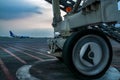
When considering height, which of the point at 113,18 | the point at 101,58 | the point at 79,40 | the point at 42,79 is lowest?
the point at 42,79

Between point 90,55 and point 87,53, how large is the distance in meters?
0.08

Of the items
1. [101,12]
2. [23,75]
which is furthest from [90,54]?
[23,75]

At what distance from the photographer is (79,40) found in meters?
6.94

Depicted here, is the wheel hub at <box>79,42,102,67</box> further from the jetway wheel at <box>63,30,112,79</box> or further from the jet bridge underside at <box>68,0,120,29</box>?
the jet bridge underside at <box>68,0,120,29</box>

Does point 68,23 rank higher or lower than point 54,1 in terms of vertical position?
lower

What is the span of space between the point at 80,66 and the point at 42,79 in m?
1.08

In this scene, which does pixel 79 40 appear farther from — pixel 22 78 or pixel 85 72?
pixel 22 78

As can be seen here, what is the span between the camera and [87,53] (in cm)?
686

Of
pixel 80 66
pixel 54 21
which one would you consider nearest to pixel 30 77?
pixel 80 66

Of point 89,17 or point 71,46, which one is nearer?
point 71,46

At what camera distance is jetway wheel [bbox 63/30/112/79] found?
22.6 feet

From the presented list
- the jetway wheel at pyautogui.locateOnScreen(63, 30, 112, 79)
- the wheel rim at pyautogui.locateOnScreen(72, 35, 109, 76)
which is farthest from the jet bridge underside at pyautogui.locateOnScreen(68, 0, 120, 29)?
the wheel rim at pyautogui.locateOnScreen(72, 35, 109, 76)

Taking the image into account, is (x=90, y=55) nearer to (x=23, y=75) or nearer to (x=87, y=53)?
(x=87, y=53)

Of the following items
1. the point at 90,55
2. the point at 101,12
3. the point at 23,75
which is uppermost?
the point at 101,12
